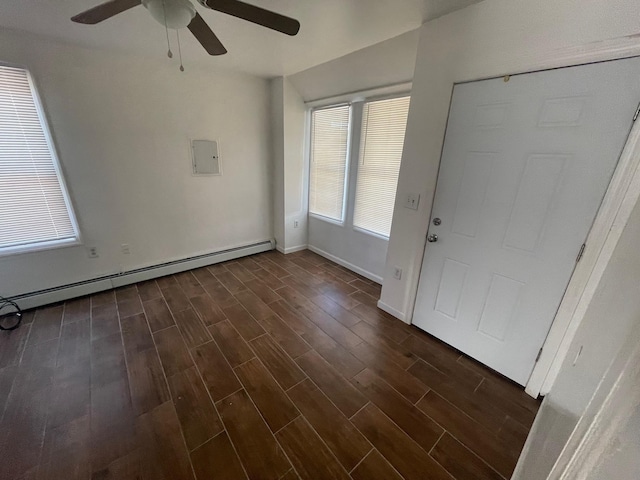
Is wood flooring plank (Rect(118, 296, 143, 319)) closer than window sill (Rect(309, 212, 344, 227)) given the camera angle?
Yes

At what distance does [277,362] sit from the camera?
1.84m

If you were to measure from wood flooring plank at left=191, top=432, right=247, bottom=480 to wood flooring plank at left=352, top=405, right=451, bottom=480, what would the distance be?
661 millimetres

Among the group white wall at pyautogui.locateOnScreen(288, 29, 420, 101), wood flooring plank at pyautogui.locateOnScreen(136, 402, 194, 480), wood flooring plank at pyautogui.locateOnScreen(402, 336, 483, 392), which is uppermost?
white wall at pyautogui.locateOnScreen(288, 29, 420, 101)

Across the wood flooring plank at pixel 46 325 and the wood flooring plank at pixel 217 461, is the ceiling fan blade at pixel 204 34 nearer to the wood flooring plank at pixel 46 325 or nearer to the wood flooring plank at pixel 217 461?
the wood flooring plank at pixel 217 461

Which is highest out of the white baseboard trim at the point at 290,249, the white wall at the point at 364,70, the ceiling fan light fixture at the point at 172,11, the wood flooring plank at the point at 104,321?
the white wall at the point at 364,70

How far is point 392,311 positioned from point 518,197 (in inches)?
54.6

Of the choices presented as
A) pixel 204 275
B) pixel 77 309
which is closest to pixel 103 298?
pixel 77 309

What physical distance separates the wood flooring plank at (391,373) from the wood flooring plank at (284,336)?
0.42 metres

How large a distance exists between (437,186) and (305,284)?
1754 mm

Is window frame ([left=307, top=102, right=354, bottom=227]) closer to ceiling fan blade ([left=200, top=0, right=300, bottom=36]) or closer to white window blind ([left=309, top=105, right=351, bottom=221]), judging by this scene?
white window blind ([left=309, top=105, right=351, bottom=221])

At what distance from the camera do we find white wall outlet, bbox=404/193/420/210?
2.01 meters

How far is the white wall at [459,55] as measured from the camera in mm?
1189

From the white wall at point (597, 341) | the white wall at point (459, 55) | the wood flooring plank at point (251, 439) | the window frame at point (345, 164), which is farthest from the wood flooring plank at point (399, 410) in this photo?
the window frame at point (345, 164)

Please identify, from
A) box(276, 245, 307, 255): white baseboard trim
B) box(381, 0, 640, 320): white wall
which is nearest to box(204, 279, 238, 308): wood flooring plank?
box(276, 245, 307, 255): white baseboard trim
